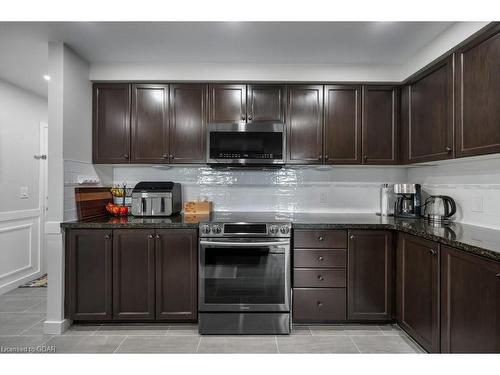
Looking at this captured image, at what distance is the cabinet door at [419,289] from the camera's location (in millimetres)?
1949

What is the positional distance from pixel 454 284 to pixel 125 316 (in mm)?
2397

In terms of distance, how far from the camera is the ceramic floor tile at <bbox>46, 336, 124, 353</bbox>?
221 centimetres

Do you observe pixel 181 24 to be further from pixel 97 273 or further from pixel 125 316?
pixel 125 316

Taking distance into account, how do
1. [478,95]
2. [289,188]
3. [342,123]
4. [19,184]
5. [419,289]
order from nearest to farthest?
[478,95]
[419,289]
[342,123]
[289,188]
[19,184]

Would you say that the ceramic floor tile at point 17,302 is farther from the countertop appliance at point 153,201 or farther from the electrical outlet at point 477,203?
the electrical outlet at point 477,203

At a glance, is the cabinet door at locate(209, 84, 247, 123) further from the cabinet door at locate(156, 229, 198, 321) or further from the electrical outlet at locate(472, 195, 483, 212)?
the electrical outlet at locate(472, 195, 483, 212)

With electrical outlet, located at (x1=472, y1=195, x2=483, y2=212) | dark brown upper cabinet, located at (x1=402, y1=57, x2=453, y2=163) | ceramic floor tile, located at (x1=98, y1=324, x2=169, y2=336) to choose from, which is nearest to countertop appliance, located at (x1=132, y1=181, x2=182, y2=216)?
ceramic floor tile, located at (x1=98, y1=324, x2=169, y2=336)

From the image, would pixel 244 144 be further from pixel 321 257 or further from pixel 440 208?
pixel 440 208

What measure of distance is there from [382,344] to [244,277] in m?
1.16

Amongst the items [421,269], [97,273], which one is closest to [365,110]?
[421,269]

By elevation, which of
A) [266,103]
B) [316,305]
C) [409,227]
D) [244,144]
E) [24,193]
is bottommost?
[316,305]

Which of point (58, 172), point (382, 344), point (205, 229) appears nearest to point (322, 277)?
point (382, 344)

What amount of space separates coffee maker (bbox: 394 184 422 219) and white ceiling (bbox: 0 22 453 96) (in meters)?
1.18

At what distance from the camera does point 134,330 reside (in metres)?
2.51
